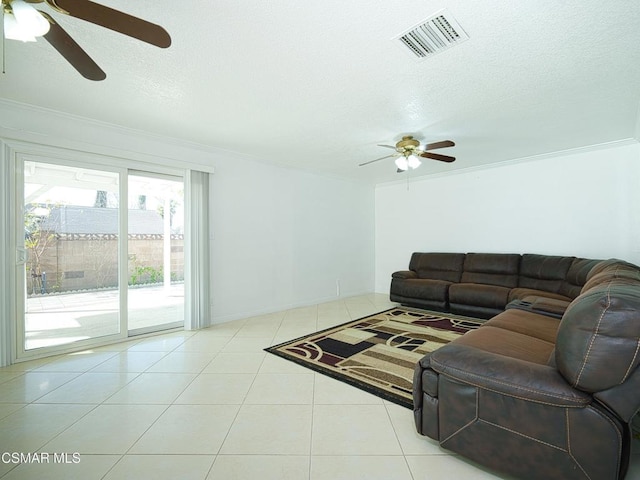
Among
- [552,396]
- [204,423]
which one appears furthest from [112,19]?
[552,396]

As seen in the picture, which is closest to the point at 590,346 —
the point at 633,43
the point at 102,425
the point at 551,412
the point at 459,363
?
the point at 551,412

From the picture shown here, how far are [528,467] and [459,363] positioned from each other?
0.48 meters

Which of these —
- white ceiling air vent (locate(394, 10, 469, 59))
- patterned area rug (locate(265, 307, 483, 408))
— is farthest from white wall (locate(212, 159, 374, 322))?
white ceiling air vent (locate(394, 10, 469, 59))

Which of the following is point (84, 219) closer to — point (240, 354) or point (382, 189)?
point (240, 354)

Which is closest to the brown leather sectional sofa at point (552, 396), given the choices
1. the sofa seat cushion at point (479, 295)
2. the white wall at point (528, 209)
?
the sofa seat cushion at point (479, 295)

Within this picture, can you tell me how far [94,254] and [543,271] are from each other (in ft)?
19.3

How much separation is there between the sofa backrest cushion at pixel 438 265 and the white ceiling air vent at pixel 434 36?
3866 mm

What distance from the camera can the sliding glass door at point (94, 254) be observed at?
2.90 metres

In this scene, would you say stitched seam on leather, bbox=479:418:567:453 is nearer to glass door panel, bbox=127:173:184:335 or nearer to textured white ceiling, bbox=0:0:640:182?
textured white ceiling, bbox=0:0:640:182

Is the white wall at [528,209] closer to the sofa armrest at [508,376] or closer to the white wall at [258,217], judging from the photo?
the white wall at [258,217]

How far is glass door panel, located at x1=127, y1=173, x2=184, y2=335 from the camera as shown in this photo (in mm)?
3580

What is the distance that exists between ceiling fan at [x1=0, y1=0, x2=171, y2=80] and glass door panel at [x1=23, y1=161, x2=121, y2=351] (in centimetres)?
222

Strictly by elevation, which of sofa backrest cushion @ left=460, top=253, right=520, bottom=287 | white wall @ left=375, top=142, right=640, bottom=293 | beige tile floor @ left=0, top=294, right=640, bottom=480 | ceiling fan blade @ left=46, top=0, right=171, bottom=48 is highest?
ceiling fan blade @ left=46, top=0, right=171, bottom=48

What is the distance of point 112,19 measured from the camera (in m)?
1.24
